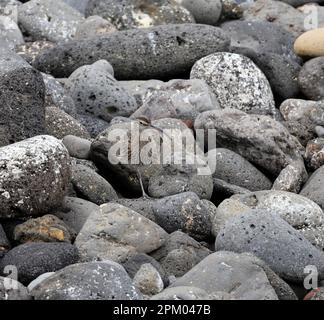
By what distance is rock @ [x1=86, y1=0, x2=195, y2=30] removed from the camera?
1347 cm

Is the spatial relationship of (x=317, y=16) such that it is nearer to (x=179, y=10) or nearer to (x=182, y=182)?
(x=179, y=10)

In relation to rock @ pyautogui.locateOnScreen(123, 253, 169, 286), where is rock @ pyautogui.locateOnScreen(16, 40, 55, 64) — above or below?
below

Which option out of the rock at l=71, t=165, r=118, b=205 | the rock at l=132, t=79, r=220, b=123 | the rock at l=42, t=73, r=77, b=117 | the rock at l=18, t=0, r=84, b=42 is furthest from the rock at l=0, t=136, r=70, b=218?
the rock at l=18, t=0, r=84, b=42

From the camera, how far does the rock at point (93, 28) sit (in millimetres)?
12727

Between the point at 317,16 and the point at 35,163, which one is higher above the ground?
the point at 35,163

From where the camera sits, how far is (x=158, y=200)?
7969 millimetres

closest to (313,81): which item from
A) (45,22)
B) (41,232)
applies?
(45,22)

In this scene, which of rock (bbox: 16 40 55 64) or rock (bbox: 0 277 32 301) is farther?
rock (bbox: 16 40 55 64)

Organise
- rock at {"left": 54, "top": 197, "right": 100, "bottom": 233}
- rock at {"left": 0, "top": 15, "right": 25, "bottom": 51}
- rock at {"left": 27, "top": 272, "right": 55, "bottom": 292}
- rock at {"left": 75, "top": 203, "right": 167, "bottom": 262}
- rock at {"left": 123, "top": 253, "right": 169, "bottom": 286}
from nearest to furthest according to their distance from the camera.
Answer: rock at {"left": 27, "top": 272, "right": 55, "bottom": 292}
rock at {"left": 123, "top": 253, "right": 169, "bottom": 286}
rock at {"left": 75, "top": 203, "right": 167, "bottom": 262}
rock at {"left": 54, "top": 197, "right": 100, "bottom": 233}
rock at {"left": 0, "top": 15, "right": 25, "bottom": 51}

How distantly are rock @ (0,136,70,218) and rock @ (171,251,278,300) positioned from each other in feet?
4.61

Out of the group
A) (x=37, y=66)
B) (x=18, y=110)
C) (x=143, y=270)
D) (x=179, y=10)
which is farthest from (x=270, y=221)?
(x=179, y=10)

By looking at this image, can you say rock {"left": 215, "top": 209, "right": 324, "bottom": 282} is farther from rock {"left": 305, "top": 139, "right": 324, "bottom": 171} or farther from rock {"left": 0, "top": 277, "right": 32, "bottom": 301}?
rock {"left": 305, "top": 139, "right": 324, "bottom": 171}

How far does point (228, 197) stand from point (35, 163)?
220 cm

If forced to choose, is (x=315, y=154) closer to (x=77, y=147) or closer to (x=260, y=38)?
(x=77, y=147)
